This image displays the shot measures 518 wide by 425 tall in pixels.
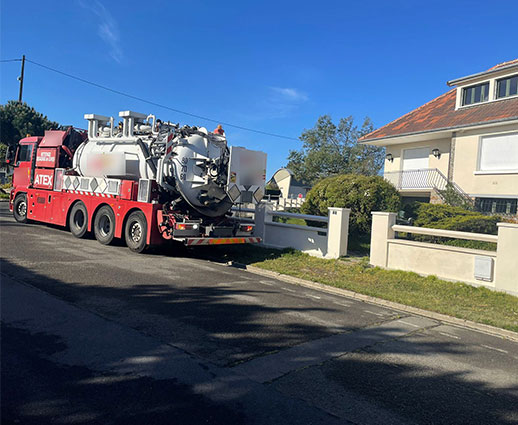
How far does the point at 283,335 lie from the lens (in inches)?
215

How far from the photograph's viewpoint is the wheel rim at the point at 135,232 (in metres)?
11.4

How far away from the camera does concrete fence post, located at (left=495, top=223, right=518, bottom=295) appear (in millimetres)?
8039

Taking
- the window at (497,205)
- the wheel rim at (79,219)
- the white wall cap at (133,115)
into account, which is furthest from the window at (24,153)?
the window at (497,205)

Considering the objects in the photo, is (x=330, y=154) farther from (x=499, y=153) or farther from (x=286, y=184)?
(x=499, y=153)

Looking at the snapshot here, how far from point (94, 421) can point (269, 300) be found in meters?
4.34

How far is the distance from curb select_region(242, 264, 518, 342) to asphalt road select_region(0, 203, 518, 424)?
27 centimetres

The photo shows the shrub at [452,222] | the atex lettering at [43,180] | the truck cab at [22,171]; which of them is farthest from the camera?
the truck cab at [22,171]

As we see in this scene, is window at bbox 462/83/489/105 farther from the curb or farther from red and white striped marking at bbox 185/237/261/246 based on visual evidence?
the curb

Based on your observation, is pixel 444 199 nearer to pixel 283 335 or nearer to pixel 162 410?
pixel 283 335

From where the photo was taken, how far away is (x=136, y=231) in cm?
1157

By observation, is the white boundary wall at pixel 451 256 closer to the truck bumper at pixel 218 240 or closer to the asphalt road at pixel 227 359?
the asphalt road at pixel 227 359

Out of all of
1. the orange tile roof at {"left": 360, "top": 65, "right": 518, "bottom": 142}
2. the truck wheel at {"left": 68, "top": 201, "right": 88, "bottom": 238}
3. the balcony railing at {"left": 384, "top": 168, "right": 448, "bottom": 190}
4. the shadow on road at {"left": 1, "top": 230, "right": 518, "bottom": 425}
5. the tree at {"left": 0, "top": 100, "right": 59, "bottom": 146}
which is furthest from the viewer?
the tree at {"left": 0, "top": 100, "right": 59, "bottom": 146}

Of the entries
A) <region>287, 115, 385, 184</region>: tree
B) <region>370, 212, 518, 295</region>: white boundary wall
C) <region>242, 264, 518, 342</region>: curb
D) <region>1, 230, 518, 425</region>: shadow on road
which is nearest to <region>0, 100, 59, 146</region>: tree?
<region>287, 115, 385, 184</region>: tree

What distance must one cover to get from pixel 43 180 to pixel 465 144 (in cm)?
1704
